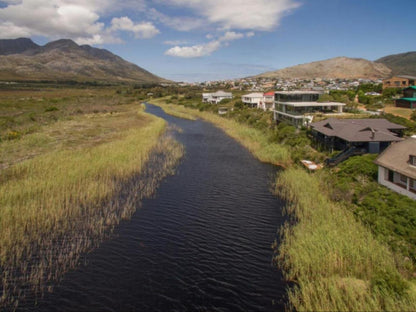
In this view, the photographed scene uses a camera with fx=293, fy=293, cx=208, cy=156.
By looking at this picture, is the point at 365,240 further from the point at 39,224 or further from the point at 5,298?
the point at 39,224

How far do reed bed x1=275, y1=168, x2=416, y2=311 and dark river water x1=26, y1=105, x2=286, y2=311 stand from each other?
128 cm

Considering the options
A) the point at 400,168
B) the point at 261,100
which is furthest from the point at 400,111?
the point at 261,100

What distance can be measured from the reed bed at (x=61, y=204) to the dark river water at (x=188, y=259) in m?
1.44

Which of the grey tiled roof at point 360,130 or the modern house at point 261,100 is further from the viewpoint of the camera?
the modern house at point 261,100

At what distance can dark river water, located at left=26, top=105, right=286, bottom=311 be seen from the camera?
15.4 metres

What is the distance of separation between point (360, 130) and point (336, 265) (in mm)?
26173

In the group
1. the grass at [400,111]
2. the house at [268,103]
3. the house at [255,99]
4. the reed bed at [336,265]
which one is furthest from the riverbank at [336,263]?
the house at [255,99]

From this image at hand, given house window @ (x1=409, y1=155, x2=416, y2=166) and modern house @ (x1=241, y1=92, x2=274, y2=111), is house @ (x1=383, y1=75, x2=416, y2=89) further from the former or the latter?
house window @ (x1=409, y1=155, x2=416, y2=166)

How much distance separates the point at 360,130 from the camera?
37750 mm

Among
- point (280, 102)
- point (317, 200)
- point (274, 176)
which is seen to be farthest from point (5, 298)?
point (280, 102)

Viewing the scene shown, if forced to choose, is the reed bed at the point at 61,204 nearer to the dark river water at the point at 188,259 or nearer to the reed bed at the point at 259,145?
the dark river water at the point at 188,259

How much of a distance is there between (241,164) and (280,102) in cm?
2683

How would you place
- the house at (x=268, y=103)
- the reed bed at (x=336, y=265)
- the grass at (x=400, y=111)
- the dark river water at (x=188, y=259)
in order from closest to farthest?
1. the reed bed at (x=336, y=265)
2. the dark river water at (x=188, y=259)
3. the grass at (x=400, y=111)
4. the house at (x=268, y=103)

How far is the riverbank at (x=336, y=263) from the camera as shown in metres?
13.7
